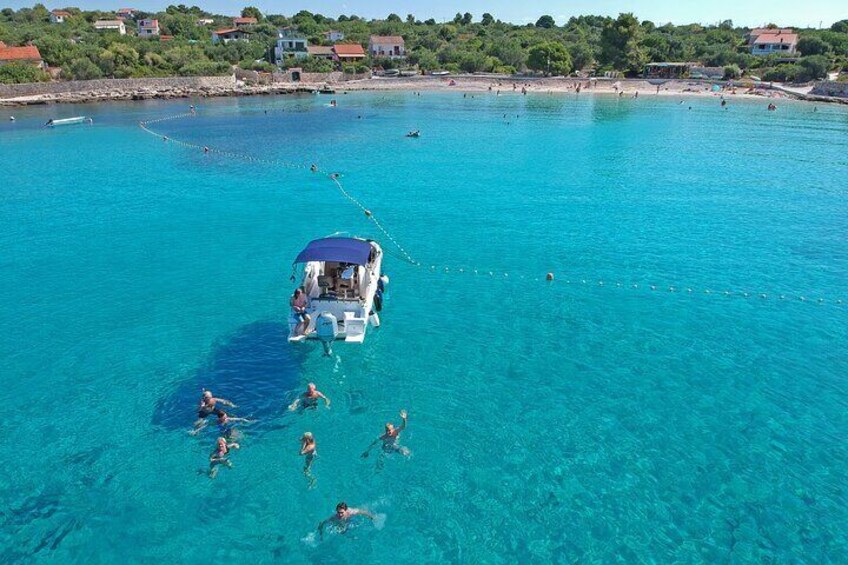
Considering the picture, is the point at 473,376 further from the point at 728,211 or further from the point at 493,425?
the point at 728,211

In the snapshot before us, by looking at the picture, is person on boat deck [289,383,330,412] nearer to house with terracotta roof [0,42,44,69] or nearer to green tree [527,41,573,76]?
house with terracotta roof [0,42,44,69]

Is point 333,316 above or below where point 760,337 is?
above

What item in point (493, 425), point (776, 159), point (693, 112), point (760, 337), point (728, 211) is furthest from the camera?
point (693, 112)

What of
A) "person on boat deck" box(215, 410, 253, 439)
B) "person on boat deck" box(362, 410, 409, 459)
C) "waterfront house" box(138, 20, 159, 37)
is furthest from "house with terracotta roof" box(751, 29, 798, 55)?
"waterfront house" box(138, 20, 159, 37)

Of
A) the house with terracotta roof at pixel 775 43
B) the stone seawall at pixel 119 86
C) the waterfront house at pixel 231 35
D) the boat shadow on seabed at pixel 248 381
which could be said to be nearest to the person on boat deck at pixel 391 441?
the boat shadow on seabed at pixel 248 381

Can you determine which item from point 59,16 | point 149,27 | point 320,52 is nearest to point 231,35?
point 149,27

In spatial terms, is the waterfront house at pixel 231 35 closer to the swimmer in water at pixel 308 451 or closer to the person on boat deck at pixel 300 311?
the person on boat deck at pixel 300 311

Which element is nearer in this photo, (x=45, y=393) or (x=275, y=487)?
(x=275, y=487)

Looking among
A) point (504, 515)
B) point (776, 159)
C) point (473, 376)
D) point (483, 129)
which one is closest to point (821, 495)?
point (504, 515)

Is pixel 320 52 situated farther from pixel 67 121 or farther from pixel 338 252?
pixel 338 252
